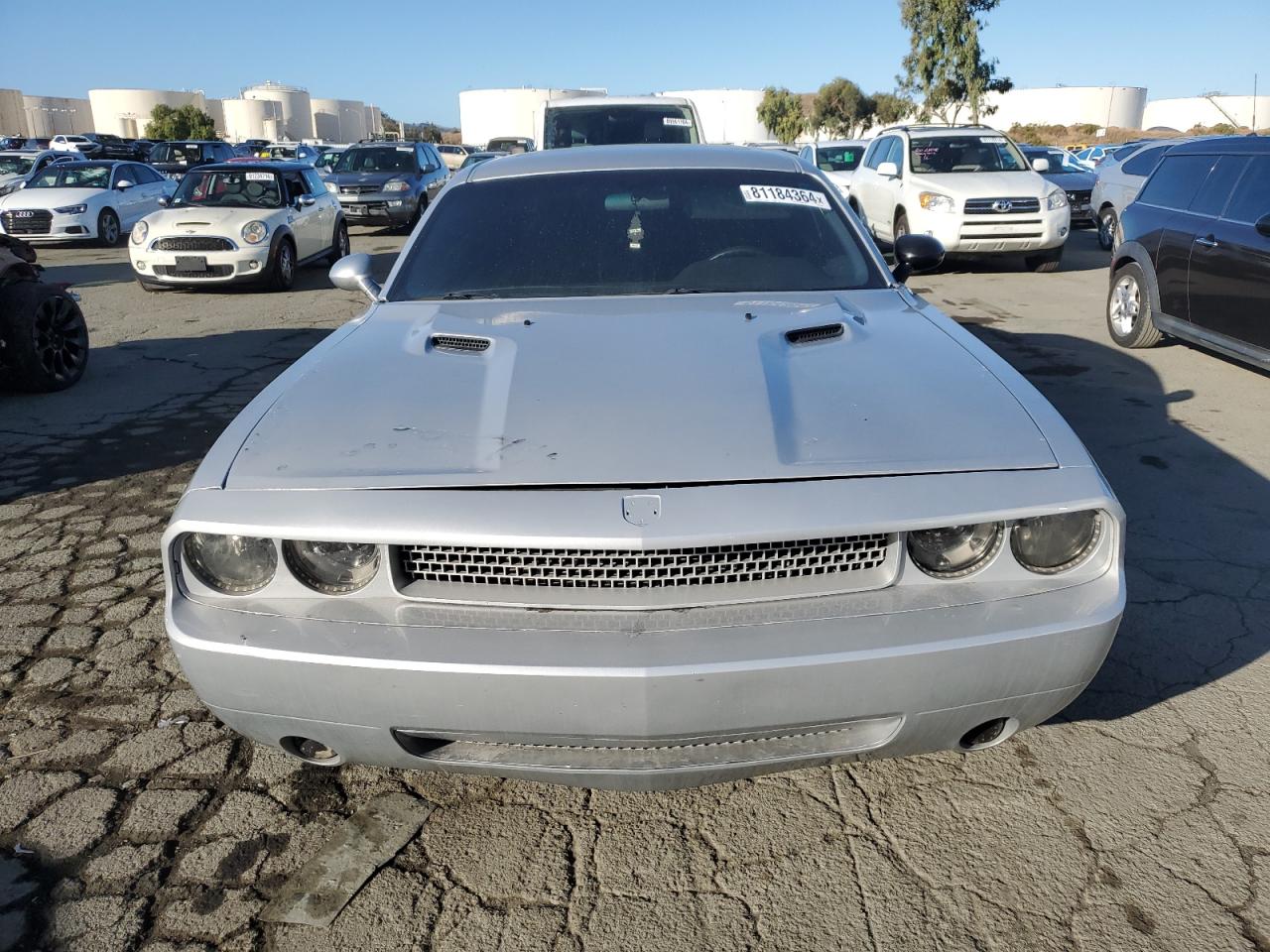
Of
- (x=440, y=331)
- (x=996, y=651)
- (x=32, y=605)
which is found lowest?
(x=32, y=605)

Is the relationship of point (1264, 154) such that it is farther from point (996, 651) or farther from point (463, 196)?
point (996, 651)

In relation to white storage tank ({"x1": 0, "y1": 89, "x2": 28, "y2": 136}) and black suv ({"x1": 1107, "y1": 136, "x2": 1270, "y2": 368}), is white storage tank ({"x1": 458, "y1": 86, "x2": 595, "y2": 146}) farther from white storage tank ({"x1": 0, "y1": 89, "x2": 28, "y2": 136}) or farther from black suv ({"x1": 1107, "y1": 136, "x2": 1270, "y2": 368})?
black suv ({"x1": 1107, "y1": 136, "x2": 1270, "y2": 368})

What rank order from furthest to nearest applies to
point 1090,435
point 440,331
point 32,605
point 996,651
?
1. point 1090,435
2. point 32,605
3. point 440,331
4. point 996,651

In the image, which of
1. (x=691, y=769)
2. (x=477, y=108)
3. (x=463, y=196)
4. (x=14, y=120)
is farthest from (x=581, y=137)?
(x=14, y=120)

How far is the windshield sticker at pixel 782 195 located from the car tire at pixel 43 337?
219 inches

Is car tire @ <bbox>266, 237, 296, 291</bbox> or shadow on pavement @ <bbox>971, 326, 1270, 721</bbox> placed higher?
car tire @ <bbox>266, 237, 296, 291</bbox>

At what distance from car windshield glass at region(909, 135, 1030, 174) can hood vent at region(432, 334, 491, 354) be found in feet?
36.6

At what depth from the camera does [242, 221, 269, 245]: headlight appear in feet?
36.0

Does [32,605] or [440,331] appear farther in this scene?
[32,605]

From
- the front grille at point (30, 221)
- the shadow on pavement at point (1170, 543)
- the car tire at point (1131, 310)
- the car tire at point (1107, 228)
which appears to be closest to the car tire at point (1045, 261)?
the car tire at point (1107, 228)

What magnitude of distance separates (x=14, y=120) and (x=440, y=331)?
351 feet

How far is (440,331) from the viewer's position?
9.30ft

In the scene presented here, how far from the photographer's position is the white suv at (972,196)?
11.7m

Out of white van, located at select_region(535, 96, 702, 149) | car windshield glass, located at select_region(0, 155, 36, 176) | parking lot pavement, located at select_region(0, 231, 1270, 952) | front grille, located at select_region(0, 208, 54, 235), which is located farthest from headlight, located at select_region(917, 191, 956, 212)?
car windshield glass, located at select_region(0, 155, 36, 176)
